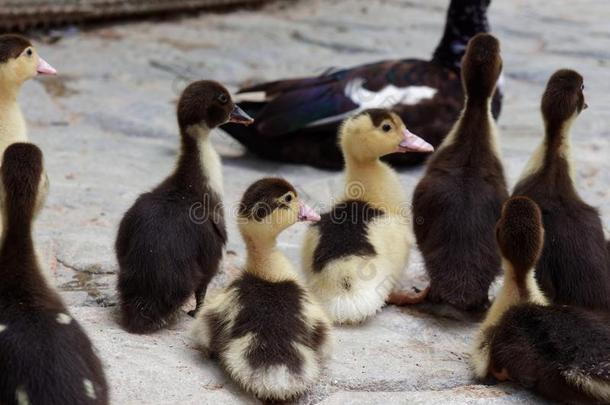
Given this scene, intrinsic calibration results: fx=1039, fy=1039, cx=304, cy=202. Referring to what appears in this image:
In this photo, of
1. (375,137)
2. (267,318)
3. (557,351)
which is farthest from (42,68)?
(557,351)

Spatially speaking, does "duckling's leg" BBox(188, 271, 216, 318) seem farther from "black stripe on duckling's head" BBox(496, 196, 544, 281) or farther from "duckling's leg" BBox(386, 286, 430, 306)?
"black stripe on duckling's head" BBox(496, 196, 544, 281)

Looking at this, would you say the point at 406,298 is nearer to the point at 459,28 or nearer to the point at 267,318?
the point at 267,318

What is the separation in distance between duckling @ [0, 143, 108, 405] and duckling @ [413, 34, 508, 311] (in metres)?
1.57

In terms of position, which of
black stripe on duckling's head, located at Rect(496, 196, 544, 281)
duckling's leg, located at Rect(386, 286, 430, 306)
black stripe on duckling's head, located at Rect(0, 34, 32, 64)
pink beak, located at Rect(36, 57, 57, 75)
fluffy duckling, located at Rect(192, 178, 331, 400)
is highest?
black stripe on duckling's head, located at Rect(0, 34, 32, 64)

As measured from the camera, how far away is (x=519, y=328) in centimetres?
334

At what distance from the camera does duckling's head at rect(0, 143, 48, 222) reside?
3.04 meters

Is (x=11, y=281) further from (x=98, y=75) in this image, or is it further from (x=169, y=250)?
(x=98, y=75)

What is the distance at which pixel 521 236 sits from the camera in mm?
3422

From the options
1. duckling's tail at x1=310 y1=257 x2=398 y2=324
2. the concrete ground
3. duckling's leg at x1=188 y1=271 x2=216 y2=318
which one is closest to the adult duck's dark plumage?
the concrete ground

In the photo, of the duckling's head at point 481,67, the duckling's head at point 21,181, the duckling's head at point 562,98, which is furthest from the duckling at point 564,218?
the duckling's head at point 21,181

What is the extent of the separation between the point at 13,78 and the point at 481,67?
6.41 ft

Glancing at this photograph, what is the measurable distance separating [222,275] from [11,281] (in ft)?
5.09

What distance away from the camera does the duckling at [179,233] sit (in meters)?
3.69

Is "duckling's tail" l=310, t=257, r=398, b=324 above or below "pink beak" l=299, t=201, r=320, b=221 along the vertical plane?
below
